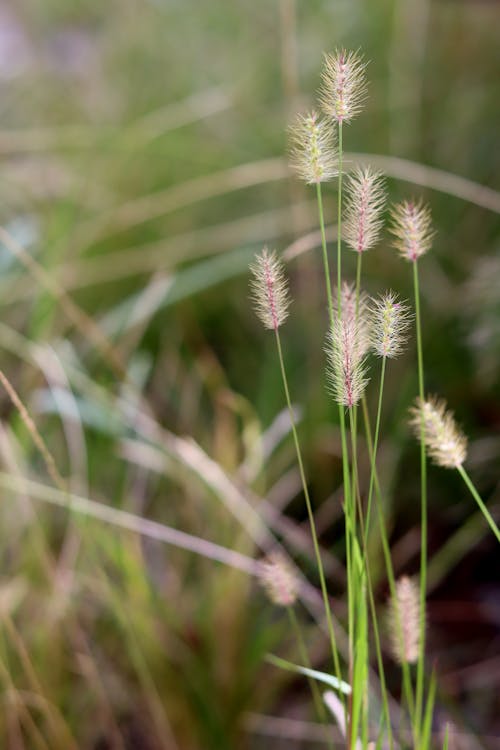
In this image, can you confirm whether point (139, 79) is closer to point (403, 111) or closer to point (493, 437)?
point (403, 111)

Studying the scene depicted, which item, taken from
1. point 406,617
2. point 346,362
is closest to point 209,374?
point 406,617

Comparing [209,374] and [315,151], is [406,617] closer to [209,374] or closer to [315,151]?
[315,151]

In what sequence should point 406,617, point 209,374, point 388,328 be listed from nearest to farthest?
point 388,328 → point 406,617 → point 209,374

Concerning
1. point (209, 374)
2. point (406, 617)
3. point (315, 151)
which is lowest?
point (406, 617)

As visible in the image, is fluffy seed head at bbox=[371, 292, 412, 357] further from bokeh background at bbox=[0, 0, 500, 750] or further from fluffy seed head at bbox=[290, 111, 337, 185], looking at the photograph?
bokeh background at bbox=[0, 0, 500, 750]

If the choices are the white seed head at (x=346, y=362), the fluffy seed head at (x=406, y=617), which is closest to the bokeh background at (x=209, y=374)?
the fluffy seed head at (x=406, y=617)

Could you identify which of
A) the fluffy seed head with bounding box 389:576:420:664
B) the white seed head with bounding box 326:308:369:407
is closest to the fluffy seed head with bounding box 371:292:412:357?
the white seed head with bounding box 326:308:369:407

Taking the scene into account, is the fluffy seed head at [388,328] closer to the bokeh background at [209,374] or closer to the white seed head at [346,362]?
the white seed head at [346,362]

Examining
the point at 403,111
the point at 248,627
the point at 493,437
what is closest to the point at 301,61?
the point at 403,111
